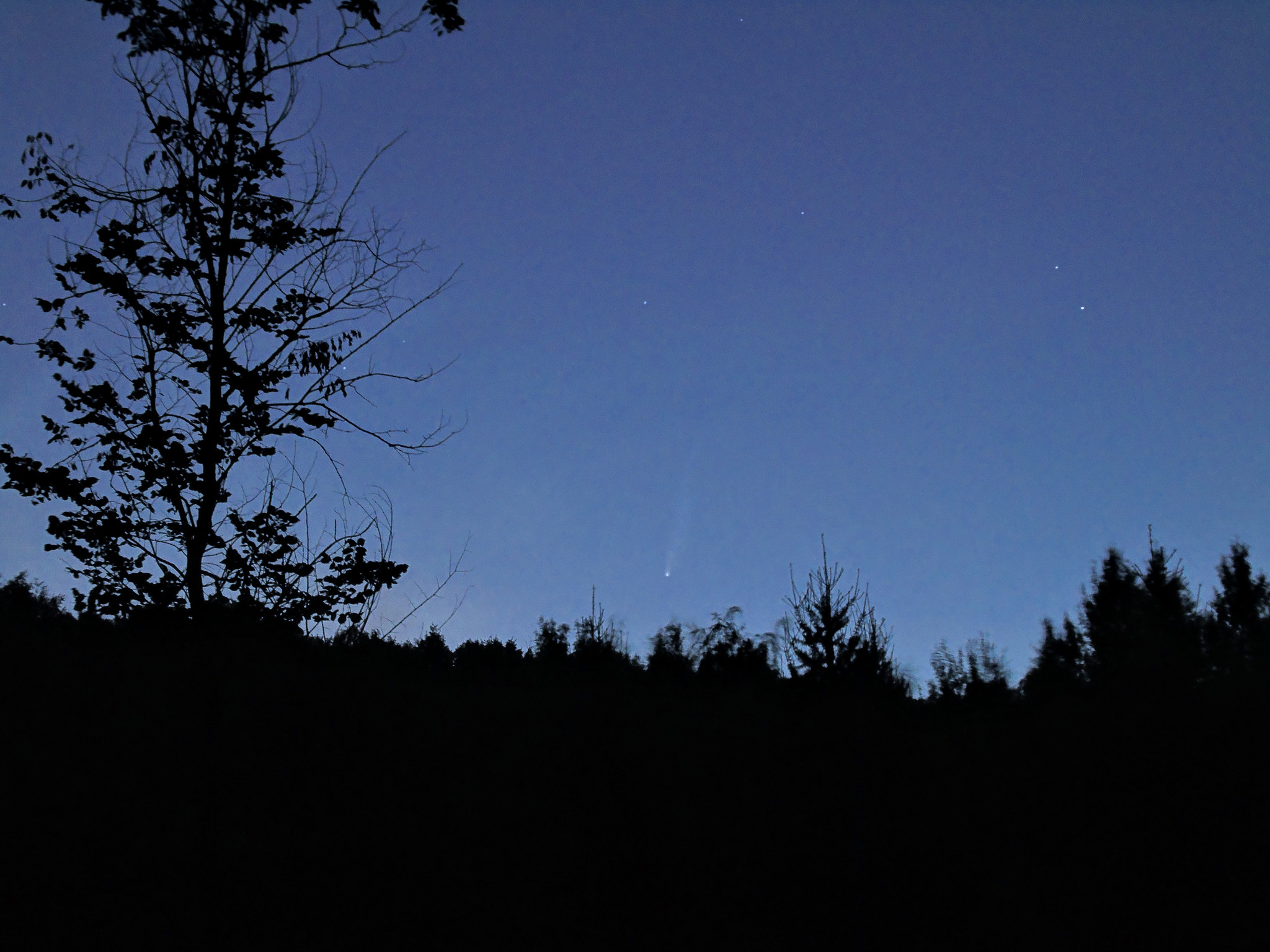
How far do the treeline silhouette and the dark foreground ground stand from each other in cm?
2

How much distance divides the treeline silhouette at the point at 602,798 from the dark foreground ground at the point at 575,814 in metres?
0.02

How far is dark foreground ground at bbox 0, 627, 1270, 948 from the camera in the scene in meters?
7.33

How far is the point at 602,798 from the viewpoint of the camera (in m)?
9.80

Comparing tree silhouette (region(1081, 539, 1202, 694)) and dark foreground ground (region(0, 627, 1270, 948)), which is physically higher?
tree silhouette (region(1081, 539, 1202, 694))

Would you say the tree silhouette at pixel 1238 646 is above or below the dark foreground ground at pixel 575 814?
above

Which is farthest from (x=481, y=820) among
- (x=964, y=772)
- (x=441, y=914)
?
(x=964, y=772)

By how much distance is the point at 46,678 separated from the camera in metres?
8.00

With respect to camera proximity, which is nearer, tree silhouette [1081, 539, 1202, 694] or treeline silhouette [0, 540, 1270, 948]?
treeline silhouette [0, 540, 1270, 948]

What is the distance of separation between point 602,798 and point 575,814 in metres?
0.39

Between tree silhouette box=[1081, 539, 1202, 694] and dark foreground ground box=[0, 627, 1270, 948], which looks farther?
tree silhouette box=[1081, 539, 1202, 694]

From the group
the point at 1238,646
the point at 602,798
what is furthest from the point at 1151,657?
→ the point at 602,798

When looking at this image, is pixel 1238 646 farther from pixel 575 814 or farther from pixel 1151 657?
A: pixel 575 814

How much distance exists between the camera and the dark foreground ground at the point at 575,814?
7332 mm

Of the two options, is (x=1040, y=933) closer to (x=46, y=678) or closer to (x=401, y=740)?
(x=401, y=740)
